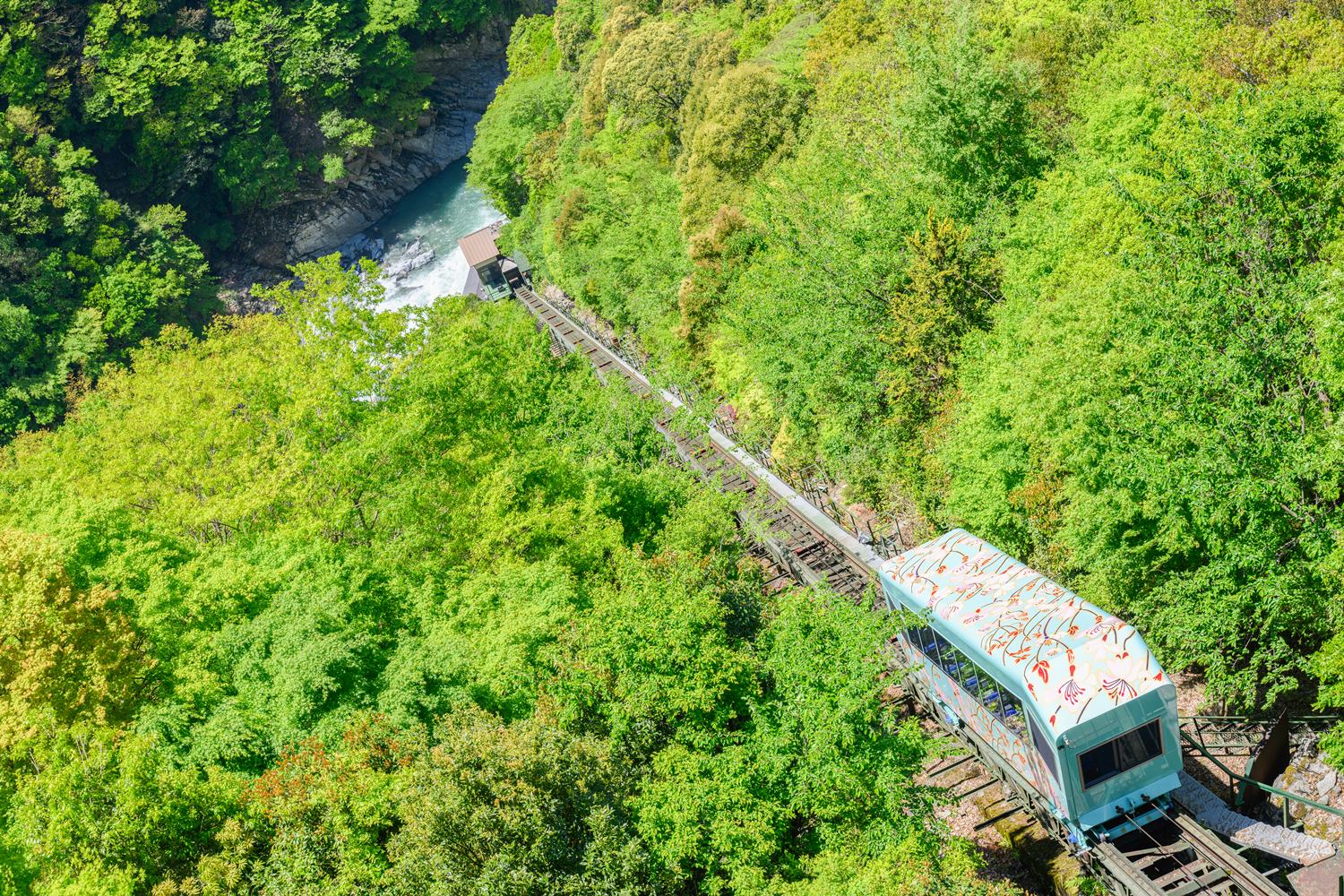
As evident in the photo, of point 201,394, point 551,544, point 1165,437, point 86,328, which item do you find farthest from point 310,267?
point 86,328

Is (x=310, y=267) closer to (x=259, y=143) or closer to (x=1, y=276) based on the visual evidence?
(x=1, y=276)

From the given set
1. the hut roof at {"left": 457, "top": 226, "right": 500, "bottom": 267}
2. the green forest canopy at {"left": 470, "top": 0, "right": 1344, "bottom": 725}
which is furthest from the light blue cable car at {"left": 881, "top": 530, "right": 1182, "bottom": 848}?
the hut roof at {"left": 457, "top": 226, "right": 500, "bottom": 267}

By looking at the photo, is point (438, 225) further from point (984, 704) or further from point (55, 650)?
point (984, 704)

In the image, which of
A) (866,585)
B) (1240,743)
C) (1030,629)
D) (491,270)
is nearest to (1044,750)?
(1030,629)

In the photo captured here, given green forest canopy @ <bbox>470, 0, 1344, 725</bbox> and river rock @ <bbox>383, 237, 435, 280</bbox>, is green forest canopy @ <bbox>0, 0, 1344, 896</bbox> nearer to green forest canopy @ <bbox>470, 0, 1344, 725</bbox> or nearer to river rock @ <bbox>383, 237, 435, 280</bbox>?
green forest canopy @ <bbox>470, 0, 1344, 725</bbox>

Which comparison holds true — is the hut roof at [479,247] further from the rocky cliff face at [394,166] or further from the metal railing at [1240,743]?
the metal railing at [1240,743]

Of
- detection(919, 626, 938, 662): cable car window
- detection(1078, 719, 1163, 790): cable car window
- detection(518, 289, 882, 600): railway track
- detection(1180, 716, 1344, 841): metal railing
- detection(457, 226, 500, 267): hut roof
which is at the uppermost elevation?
detection(1078, 719, 1163, 790): cable car window
